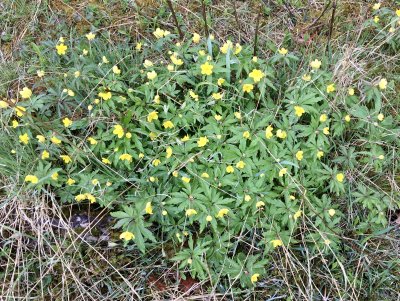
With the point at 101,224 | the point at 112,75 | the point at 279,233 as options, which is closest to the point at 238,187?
the point at 279,233

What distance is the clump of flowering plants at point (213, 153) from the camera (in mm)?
2465

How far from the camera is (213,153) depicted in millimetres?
2523

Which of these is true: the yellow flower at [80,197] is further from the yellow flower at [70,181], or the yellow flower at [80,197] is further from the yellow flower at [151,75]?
the yellow flower at [151,75]

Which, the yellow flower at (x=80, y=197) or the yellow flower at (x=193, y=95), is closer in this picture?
the yellow flower at (x=80, y=197)

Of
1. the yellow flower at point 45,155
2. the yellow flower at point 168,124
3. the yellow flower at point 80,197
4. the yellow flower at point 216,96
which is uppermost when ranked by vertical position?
the yellow flower at point 216,96

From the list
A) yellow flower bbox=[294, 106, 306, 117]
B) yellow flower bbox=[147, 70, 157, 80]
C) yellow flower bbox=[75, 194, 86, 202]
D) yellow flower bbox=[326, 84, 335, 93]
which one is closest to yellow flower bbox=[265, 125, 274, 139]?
yellow flower bbox=[294, 106, 306, 117]

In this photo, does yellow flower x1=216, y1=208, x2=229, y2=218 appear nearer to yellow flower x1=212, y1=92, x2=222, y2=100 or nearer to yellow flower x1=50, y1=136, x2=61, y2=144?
yellow flower x1=212, y1=92, x2=222, y2=100

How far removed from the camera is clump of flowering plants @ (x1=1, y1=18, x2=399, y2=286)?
8.09 ft

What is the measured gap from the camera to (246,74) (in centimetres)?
281

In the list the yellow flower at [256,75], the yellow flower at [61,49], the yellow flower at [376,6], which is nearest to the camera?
the yellow flower at [256,75]

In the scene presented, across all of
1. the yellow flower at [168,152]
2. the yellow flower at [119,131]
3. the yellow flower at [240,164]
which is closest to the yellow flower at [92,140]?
the yellow flower at [119,131]

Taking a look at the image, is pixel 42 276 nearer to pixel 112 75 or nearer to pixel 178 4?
pixel 112 75

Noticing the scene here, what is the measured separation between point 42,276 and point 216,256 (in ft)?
3.46

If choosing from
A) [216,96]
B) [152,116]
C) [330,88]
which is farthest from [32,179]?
[330,88]
